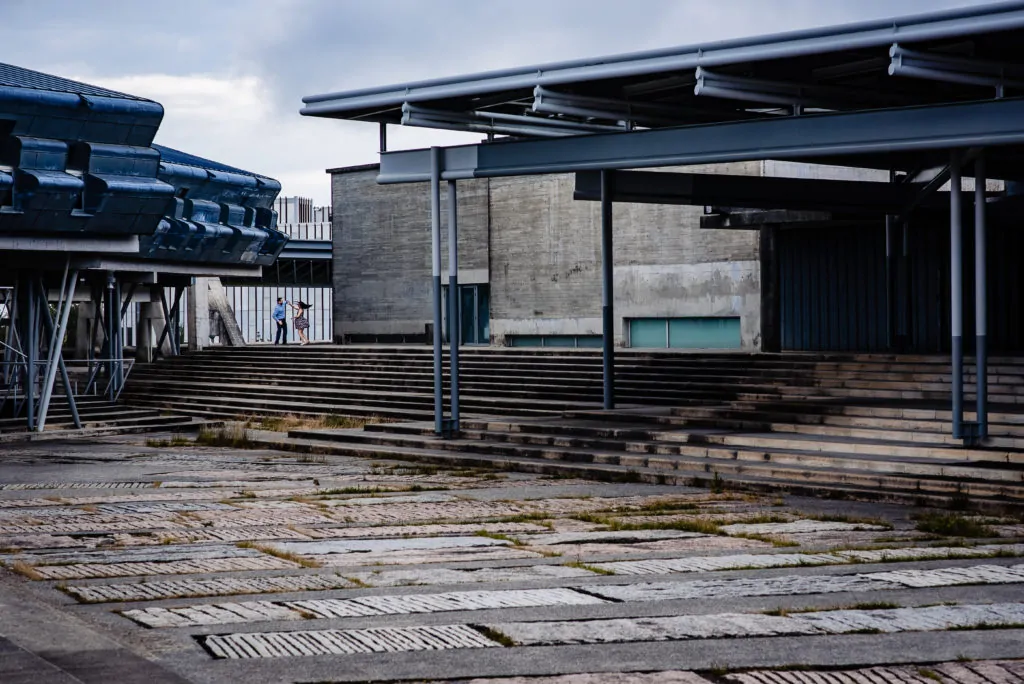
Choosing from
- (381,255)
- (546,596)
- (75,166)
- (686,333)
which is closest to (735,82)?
(546,596)

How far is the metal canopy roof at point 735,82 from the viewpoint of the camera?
15602 mm

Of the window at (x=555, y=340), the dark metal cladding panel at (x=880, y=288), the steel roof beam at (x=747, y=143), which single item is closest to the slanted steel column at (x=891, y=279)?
the dark metal cladding panel at (x=880, y=288)

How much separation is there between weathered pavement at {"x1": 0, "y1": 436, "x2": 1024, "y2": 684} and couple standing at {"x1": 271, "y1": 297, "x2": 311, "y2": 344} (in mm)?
34527

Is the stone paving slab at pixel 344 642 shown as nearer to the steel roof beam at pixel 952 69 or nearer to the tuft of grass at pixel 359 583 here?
the tuft of grass at pixel 359 583

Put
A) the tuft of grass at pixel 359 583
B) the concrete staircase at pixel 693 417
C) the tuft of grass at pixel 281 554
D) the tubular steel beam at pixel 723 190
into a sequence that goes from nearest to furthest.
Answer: the tuft of grass at pixel 359 583
the tuft of grass at pixel 281 554
the concrete staircase at pixel 693 417
the tubular steel beam at pixel 723 190

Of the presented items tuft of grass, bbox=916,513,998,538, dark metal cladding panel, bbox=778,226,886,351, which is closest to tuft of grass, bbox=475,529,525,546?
tuft of grass, bbox=916,513,998,538

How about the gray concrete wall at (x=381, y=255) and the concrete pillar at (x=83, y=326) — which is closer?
the gray concrete wall at (x=381, y=255)

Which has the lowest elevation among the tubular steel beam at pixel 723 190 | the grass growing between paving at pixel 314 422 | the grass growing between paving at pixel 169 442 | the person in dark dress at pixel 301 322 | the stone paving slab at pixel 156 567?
the grass growing between paving at pixel 169 442

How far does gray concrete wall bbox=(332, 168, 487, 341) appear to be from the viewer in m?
42.5

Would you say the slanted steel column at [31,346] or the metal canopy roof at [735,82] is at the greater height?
the metal canopy roof at [735,82]

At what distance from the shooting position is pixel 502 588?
9.12 metres

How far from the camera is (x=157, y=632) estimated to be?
7.77m

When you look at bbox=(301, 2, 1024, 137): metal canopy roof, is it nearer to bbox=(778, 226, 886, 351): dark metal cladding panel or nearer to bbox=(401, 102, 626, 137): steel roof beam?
bbox=(401, 102, 626, 137): steel roof beam

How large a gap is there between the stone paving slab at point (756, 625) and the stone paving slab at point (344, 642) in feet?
0.94
